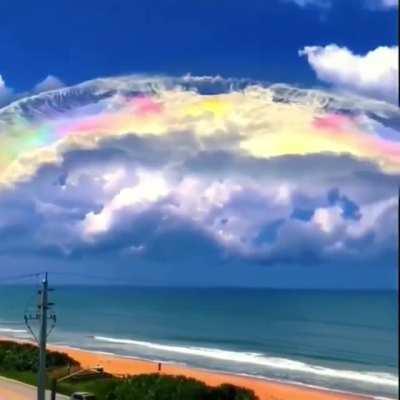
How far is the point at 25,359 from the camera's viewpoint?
5938cm

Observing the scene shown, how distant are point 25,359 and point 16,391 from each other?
11.0 m

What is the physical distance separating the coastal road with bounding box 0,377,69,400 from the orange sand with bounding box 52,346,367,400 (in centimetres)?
1220

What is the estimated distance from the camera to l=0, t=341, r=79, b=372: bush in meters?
58.3

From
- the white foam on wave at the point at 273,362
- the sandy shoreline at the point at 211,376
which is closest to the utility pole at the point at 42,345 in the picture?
the sandy shoreline at the point at 211,376

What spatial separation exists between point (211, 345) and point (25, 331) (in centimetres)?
2918

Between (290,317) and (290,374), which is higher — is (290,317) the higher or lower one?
the higher one

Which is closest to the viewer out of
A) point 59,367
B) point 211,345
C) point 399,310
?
point 399,310

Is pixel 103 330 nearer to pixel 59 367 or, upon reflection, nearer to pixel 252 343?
pixel 252 343

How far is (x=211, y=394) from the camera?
43.1 metres

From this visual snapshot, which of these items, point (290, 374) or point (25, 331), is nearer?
point (290, 374)

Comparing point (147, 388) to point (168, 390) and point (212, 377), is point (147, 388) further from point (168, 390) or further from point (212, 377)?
point (212, 377)

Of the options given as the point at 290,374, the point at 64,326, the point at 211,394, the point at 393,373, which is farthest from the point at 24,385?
the point at 64,326

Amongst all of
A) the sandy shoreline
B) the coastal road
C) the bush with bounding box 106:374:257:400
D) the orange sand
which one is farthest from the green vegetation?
the orange sand

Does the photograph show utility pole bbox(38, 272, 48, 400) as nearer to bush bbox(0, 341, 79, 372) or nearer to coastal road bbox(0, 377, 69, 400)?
coastal road bbox(0, 377, 69, 400)
